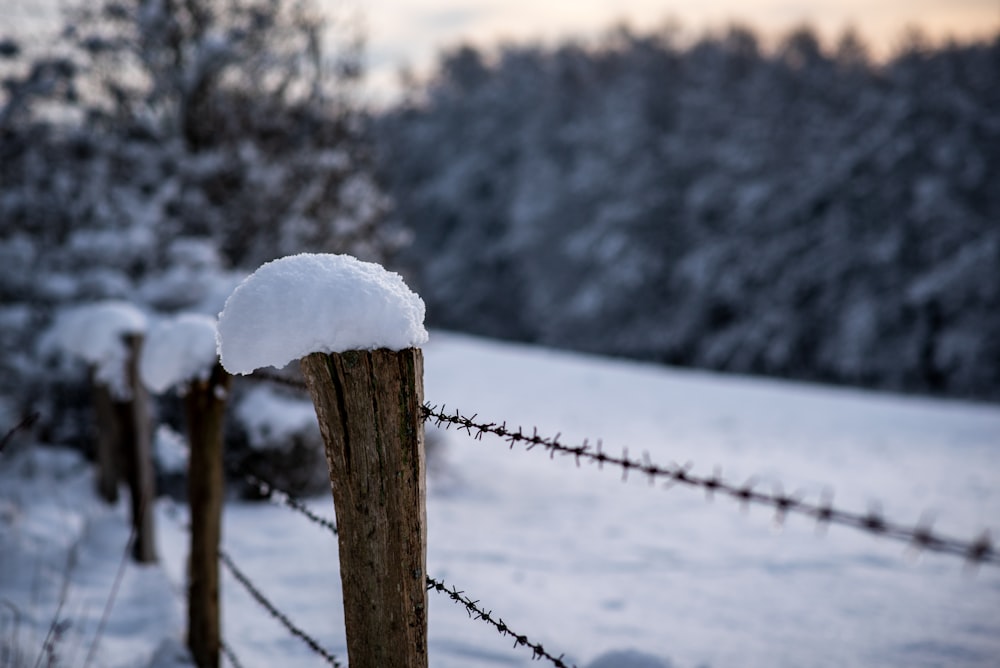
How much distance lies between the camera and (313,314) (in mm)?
1495

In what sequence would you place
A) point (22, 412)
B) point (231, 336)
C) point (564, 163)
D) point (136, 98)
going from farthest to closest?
point (564, 163), point (136, 98), point (22, 412), point (231, 336)

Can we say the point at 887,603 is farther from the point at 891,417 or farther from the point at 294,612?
the point at 891,417

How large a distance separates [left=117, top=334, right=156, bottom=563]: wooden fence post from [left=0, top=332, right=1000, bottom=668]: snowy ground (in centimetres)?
16

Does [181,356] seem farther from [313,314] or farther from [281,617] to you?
[313,314]

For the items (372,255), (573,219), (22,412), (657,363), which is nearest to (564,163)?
(573,219)

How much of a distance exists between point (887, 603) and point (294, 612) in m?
3.77

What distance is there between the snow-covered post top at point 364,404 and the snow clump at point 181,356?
4.29 ft

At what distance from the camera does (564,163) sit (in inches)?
1255

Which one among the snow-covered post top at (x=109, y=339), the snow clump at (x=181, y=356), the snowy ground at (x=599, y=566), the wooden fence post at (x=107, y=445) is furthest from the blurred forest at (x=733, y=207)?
the snow clump at (x=181, y=356)

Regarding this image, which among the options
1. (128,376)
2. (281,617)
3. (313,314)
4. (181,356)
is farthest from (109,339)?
(313,314)

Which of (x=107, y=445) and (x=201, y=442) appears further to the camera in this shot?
(x=107, y=445)

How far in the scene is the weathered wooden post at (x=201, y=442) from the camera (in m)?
2.80

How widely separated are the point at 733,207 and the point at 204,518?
24.8 m

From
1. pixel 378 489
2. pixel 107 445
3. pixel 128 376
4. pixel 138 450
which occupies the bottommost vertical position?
pixel 107 445
